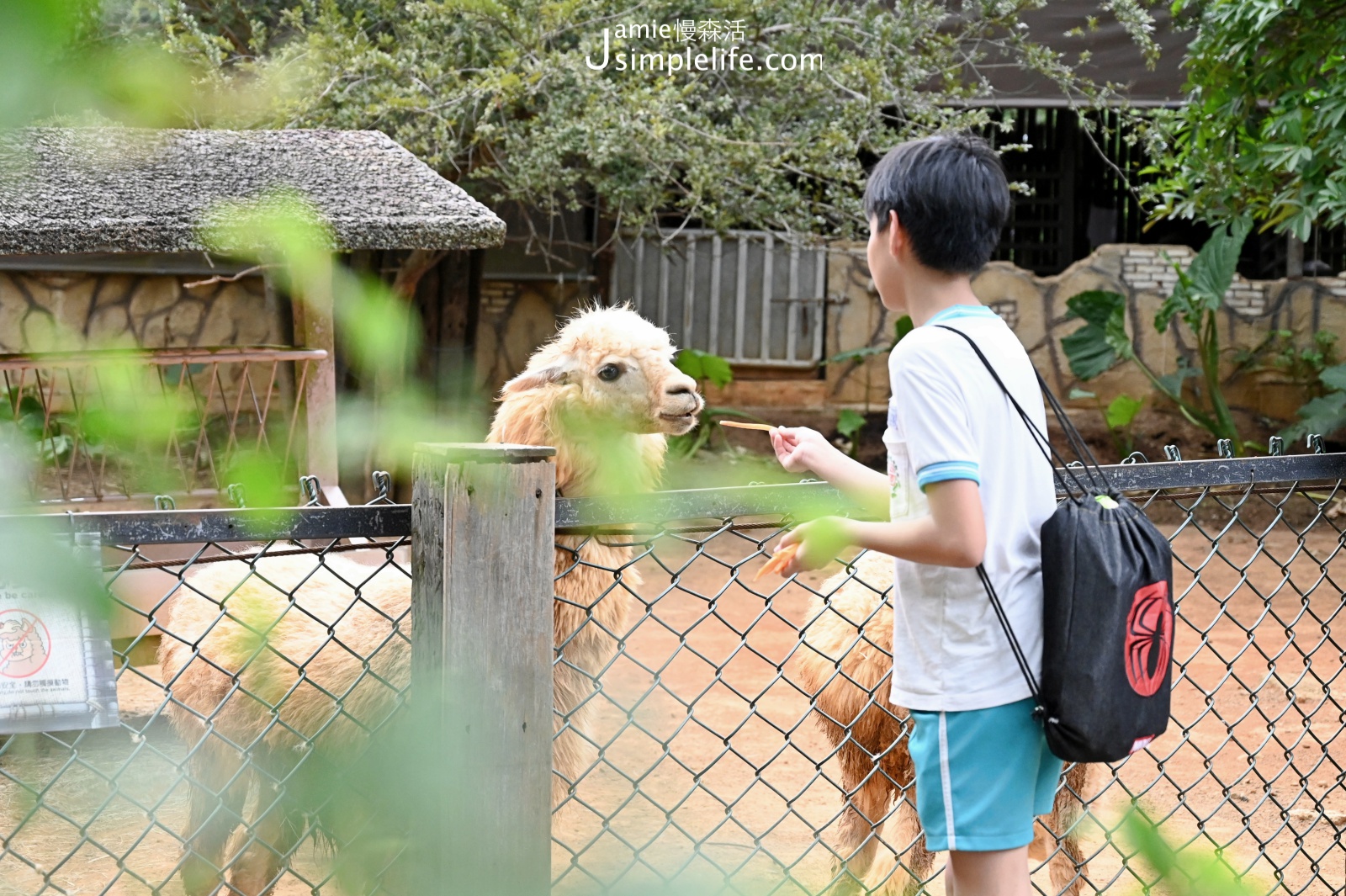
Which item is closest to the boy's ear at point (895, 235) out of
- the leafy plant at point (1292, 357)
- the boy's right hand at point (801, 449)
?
the boy's right hand at point (801, 449)

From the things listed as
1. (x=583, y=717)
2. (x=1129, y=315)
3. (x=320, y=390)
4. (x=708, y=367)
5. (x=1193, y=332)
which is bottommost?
(x=708, y=367)

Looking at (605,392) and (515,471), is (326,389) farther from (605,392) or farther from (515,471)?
(515,471)

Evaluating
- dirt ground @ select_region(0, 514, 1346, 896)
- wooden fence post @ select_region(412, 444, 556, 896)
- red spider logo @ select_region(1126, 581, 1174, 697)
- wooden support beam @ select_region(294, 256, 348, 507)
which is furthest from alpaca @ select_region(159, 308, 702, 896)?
wooden support beam @ select_region(294, 256, 348, 507)

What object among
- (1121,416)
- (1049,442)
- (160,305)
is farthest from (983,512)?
(160,305)

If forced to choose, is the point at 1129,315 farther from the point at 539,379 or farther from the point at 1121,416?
the point at 539,379

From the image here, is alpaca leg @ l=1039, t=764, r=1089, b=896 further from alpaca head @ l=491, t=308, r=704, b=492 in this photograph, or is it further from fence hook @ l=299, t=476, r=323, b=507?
fence hook @ l=299, t=476, r=323, b=507

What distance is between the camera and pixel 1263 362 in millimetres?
12531

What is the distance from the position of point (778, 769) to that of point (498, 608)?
12.8ft

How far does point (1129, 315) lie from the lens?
517 inches

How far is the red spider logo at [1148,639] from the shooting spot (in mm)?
1810

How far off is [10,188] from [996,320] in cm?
132

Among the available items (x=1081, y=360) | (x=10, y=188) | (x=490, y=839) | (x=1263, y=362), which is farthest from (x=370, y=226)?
(x=1263, y=362)

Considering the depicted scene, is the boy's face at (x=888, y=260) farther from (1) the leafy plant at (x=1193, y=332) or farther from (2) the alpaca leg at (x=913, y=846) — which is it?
(1) the leafy plant at (x=1193, y=332)

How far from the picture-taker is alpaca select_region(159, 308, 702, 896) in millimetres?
2918
